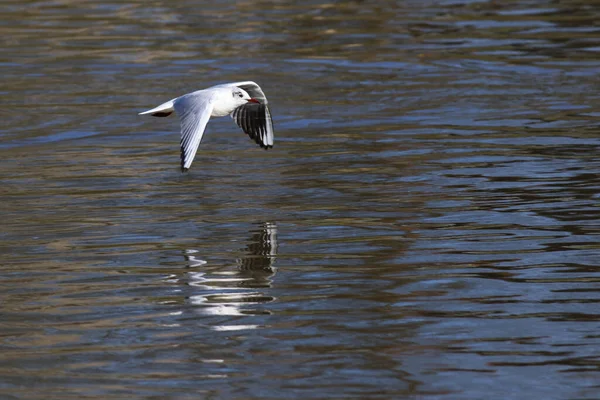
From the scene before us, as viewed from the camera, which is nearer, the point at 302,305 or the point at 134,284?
the point at 302,305

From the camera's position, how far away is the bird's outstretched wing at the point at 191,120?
9.91m

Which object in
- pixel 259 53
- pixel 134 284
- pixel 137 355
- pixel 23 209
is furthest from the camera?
pixel 259 53

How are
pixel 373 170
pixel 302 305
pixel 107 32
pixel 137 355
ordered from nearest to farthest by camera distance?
1. pixel 137 355
2. pixel 302 305
3. pixel 373 170
4. pixel 107 32

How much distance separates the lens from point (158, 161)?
1242cm

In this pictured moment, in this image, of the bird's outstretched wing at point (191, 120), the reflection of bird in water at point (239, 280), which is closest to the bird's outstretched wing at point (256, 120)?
the bird's outstretched wing at point (191, 120)

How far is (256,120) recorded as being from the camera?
11.8m

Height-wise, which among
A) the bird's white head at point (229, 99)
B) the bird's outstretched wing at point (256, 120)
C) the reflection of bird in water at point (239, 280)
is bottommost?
the reflection of bird in water at point (239, 280)

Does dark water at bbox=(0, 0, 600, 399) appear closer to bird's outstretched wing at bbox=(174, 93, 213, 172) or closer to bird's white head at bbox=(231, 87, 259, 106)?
bird's outstretched wing at bbox=(174, 93, 213, 172)

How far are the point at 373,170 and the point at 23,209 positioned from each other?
317 cm

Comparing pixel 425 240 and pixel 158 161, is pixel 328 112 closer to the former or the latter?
pixel 158 161

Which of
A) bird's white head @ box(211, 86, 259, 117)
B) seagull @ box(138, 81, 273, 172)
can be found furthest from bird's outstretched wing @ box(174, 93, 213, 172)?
bird's white head @ box(211, 86, 259, 117)

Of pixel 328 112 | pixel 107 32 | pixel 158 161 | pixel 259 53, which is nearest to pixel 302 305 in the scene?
pixel 158 161

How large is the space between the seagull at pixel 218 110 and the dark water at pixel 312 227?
1.37 feet

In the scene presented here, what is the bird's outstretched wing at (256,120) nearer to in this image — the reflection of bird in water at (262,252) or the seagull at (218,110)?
the seagull at (218,110)
